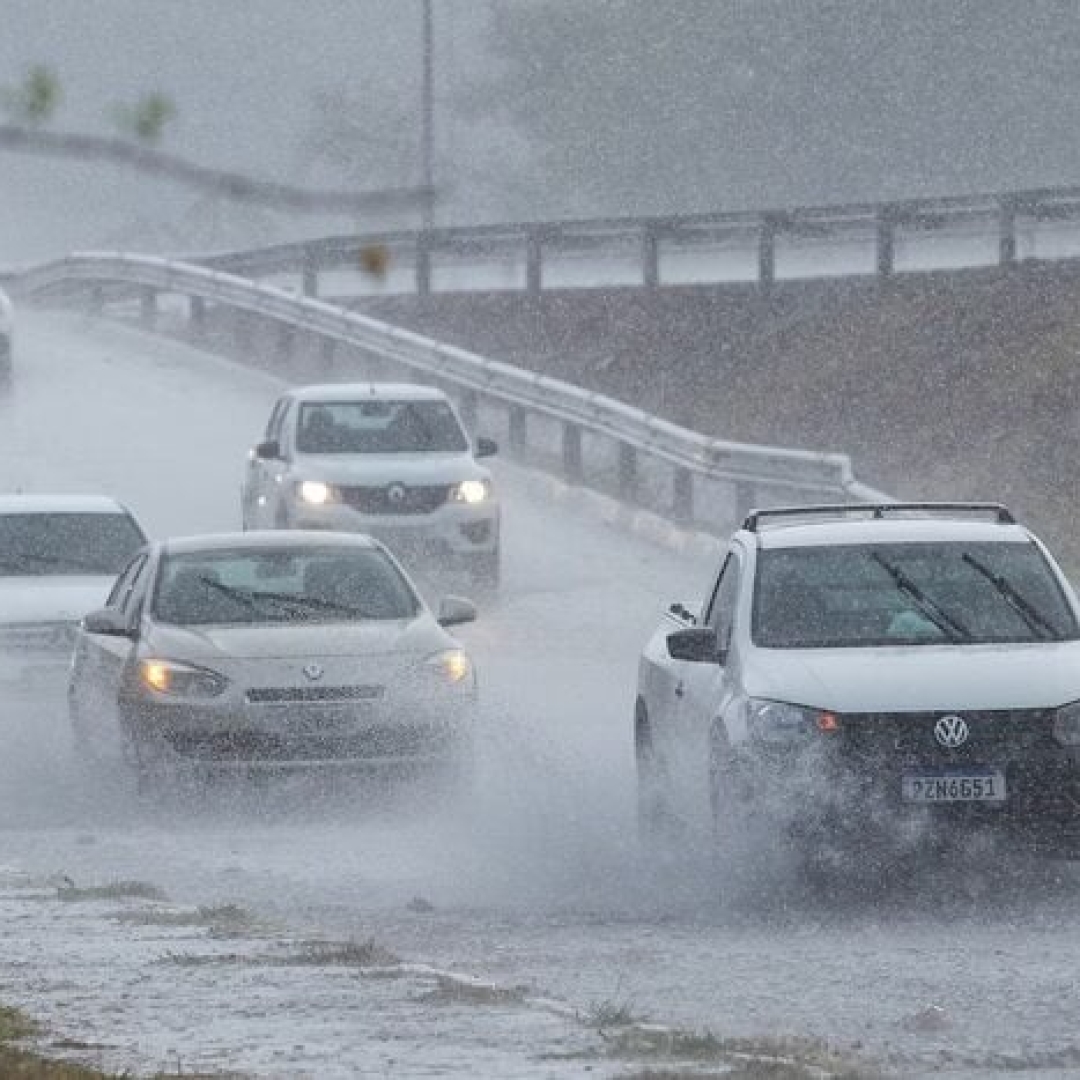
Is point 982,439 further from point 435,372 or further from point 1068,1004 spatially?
point 1068,1004

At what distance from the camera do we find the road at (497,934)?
9.77m

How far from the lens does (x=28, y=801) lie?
1836 cm

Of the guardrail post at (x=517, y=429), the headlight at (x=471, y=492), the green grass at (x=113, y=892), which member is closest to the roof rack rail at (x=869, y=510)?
the green grass at (x=113, y=892)

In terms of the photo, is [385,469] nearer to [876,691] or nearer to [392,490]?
[392,490]

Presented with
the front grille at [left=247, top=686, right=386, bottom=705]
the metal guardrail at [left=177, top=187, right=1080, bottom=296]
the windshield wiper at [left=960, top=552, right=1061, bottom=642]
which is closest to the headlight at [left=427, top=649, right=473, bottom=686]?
the front grille at [left=247, top=686, right=386, bottom=705]

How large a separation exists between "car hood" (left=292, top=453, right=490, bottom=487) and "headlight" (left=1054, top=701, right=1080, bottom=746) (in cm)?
1615

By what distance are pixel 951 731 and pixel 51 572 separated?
36.2 feet

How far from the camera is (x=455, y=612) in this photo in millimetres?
18641

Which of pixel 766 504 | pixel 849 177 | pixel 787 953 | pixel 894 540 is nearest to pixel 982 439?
pixel 766 504

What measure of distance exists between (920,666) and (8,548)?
437 inches

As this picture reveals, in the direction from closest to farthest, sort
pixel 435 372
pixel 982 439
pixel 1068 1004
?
pixel 1068 1004, pixel 982 439, pixel 435 372

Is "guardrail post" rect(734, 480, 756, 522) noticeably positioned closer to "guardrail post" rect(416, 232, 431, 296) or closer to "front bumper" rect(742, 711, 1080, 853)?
"front bumper" rect(742, 711, 1080, 853)

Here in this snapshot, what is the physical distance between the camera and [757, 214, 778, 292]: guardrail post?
144 feet

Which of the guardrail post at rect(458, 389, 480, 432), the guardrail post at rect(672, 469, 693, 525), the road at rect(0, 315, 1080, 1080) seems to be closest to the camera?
the road at rect(0, 315, 1080, 1080)
